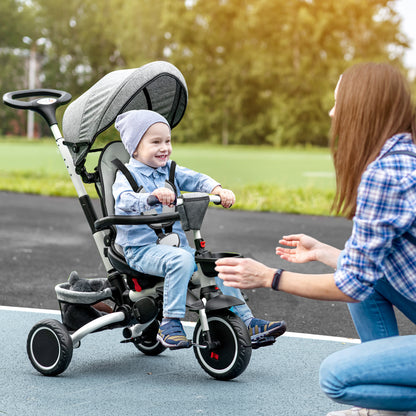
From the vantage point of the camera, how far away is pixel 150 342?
455 centimetres

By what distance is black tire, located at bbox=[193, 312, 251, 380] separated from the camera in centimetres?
381

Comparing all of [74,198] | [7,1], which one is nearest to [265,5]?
[7,1]

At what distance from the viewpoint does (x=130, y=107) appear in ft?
15.3

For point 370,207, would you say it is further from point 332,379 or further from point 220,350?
point 220,350

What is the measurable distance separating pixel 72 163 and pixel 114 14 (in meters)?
64.2

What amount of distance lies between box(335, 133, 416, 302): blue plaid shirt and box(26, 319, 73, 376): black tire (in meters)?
1.88

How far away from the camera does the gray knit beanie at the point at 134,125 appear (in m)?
4.20

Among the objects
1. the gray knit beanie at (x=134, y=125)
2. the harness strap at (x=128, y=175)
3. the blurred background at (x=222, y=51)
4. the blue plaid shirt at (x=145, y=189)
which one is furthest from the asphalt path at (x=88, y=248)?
the blurred background at (x=222, y=51)

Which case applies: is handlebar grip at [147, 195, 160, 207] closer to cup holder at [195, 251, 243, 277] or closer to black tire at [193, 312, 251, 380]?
cup holder at [195, 251, 243, 277]

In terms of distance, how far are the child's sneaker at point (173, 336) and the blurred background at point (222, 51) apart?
49685 millimetres

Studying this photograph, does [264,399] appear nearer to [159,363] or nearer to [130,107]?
[159,363]

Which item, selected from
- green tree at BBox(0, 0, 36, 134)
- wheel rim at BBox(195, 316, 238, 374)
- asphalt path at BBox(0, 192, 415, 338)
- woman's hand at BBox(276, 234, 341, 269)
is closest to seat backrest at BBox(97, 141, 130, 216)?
wheel rim at BBox(195, 316, 238, 374)

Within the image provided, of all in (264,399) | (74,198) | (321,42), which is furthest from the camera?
(321,42)

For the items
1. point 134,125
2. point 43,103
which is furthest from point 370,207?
point 43,103
